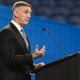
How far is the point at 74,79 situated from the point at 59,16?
5.42 meters

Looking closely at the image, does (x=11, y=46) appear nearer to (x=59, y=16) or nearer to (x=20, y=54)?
(x=20, y=54)

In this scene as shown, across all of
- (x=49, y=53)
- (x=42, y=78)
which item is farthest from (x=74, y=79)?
(x=49, y=53)

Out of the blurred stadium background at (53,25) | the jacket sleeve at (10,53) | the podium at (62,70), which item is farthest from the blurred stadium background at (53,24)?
the podium at (62,70)

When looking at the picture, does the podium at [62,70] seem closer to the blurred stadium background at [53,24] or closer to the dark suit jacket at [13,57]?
the dark suit jacket at [13,57]

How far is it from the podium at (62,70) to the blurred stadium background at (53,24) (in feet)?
9.30

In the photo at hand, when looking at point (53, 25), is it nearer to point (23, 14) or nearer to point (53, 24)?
point (53, 24)

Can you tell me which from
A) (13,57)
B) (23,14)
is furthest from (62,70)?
(23,14)

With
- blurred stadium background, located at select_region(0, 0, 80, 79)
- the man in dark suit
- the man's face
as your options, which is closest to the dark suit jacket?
the man in dark suit

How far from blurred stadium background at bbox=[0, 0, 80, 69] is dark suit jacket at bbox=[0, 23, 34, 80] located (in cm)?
269

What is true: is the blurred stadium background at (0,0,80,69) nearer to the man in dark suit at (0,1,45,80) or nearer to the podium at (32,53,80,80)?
the man in dark suit at (0,1,45,80)

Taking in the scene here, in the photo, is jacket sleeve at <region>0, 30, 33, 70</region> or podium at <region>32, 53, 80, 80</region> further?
jacket sleeve at <region>0, 30, 33, 70</region>

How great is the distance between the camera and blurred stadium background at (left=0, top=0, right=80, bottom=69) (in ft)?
18.5

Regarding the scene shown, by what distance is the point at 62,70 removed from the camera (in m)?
2.34

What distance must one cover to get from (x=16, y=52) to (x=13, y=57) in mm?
92
